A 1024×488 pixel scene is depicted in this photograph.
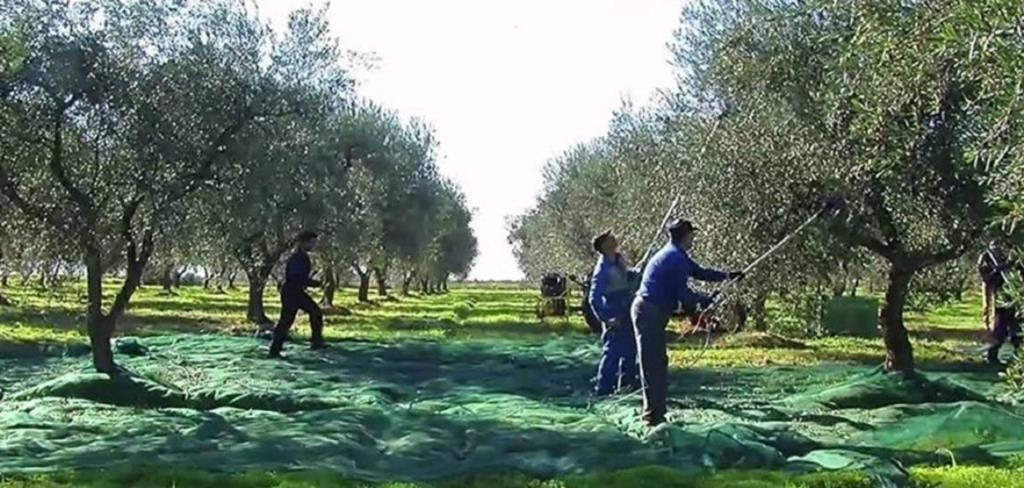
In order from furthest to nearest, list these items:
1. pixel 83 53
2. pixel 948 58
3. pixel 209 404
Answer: pixel 83 53 < pixel 209 404 < pixel 948 58

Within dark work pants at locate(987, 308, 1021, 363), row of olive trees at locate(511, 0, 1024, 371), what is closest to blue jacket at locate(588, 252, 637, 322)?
row of olive trees at locate(511, 0, 1024, 371)

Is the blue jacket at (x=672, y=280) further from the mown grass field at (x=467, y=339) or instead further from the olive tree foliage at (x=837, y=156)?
the mown grass field at (x=467, y=339)

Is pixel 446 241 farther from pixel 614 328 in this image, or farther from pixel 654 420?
pixel 654 420

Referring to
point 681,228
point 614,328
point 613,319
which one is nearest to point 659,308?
point 681,228

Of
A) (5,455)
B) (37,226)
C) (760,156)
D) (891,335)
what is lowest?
(5,455)

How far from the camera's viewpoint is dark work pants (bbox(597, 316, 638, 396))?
49.7ft

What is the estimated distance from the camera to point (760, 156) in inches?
662

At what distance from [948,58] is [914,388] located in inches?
325

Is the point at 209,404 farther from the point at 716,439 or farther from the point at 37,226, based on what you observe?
the point at 716,439

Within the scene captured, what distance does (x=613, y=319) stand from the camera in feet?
49.5

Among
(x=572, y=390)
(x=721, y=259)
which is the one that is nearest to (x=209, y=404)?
(x=572, y=390)

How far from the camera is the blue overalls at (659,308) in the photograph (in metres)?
11.9

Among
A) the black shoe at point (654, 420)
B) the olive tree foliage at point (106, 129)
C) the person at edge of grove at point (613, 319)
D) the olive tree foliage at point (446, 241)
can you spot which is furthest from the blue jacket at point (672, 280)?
the olive tree foliage at point (446, 241)

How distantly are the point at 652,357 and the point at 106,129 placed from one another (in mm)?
8215
